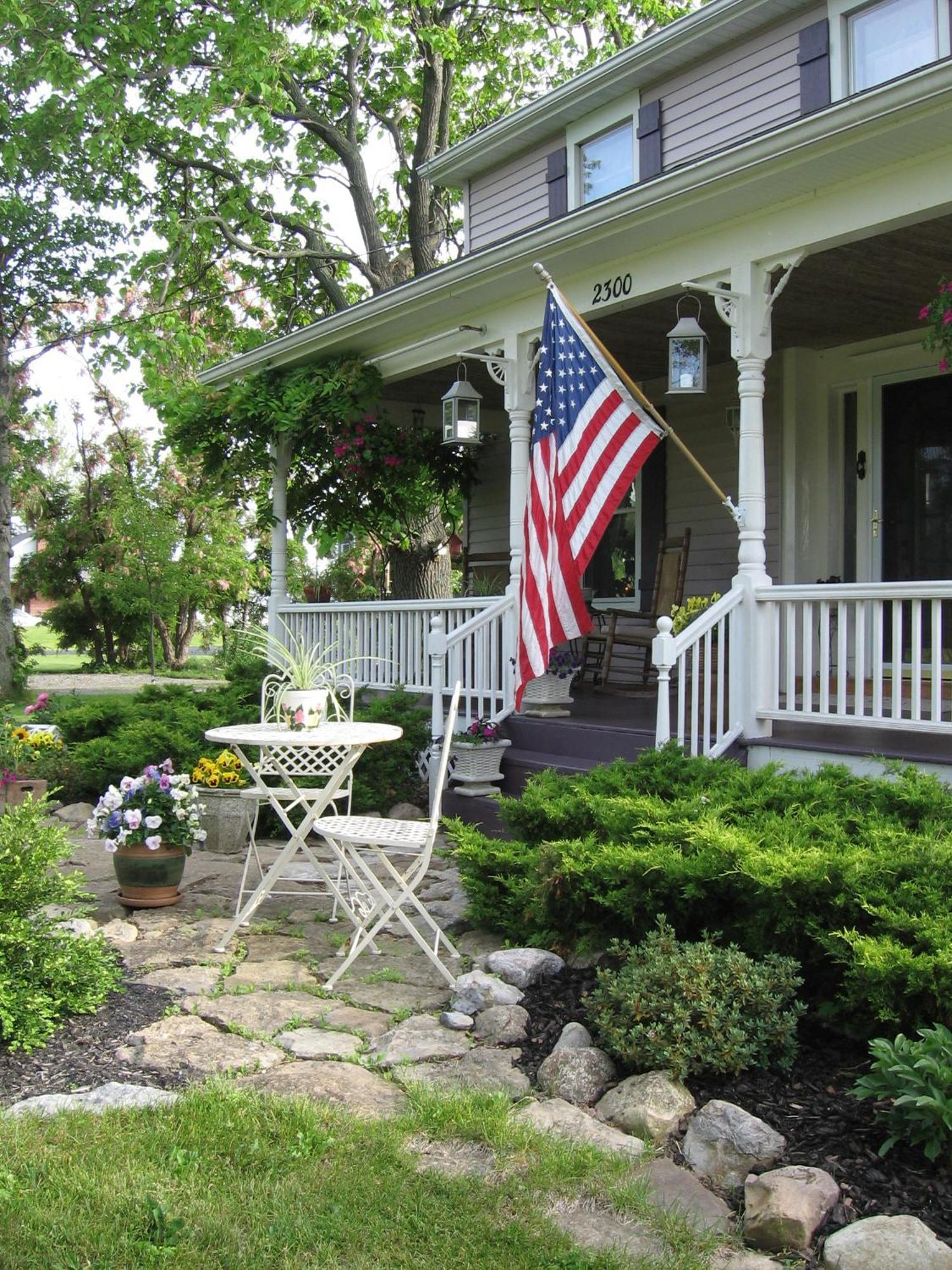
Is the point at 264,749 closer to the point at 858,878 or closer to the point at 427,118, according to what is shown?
the point at 858,878

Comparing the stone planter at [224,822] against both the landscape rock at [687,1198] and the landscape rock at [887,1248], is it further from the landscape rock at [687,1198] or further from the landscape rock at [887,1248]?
the landscape rock at [887,1248]

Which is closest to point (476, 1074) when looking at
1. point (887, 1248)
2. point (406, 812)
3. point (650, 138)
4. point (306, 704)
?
point (887, 1248)

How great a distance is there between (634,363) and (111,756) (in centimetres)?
513

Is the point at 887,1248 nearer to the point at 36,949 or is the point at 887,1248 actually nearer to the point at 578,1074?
the point at 578,1074

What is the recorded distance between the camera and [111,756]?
7.74 metres

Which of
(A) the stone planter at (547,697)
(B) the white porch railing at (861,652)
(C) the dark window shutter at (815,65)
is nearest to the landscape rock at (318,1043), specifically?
(B) the white porch railing at (861,652)

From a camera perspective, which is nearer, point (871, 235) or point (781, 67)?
point (871, 235)

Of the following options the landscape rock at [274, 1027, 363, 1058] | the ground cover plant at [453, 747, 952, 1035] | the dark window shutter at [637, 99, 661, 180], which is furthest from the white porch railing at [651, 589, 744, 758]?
the dark window shutter at [637, 99, 661, 180]

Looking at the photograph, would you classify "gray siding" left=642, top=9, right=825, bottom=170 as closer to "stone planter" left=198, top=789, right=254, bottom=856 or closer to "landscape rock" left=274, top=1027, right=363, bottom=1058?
"stone planter" left=198, top=789, right=254, bottom=856

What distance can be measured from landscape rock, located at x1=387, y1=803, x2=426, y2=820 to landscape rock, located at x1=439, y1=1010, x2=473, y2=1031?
337 centimetres

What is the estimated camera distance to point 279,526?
34.4 ft

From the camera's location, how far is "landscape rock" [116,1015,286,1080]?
10.8ft

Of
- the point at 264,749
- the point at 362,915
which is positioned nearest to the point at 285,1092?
the point at 362,915

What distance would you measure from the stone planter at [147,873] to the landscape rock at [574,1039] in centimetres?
239
